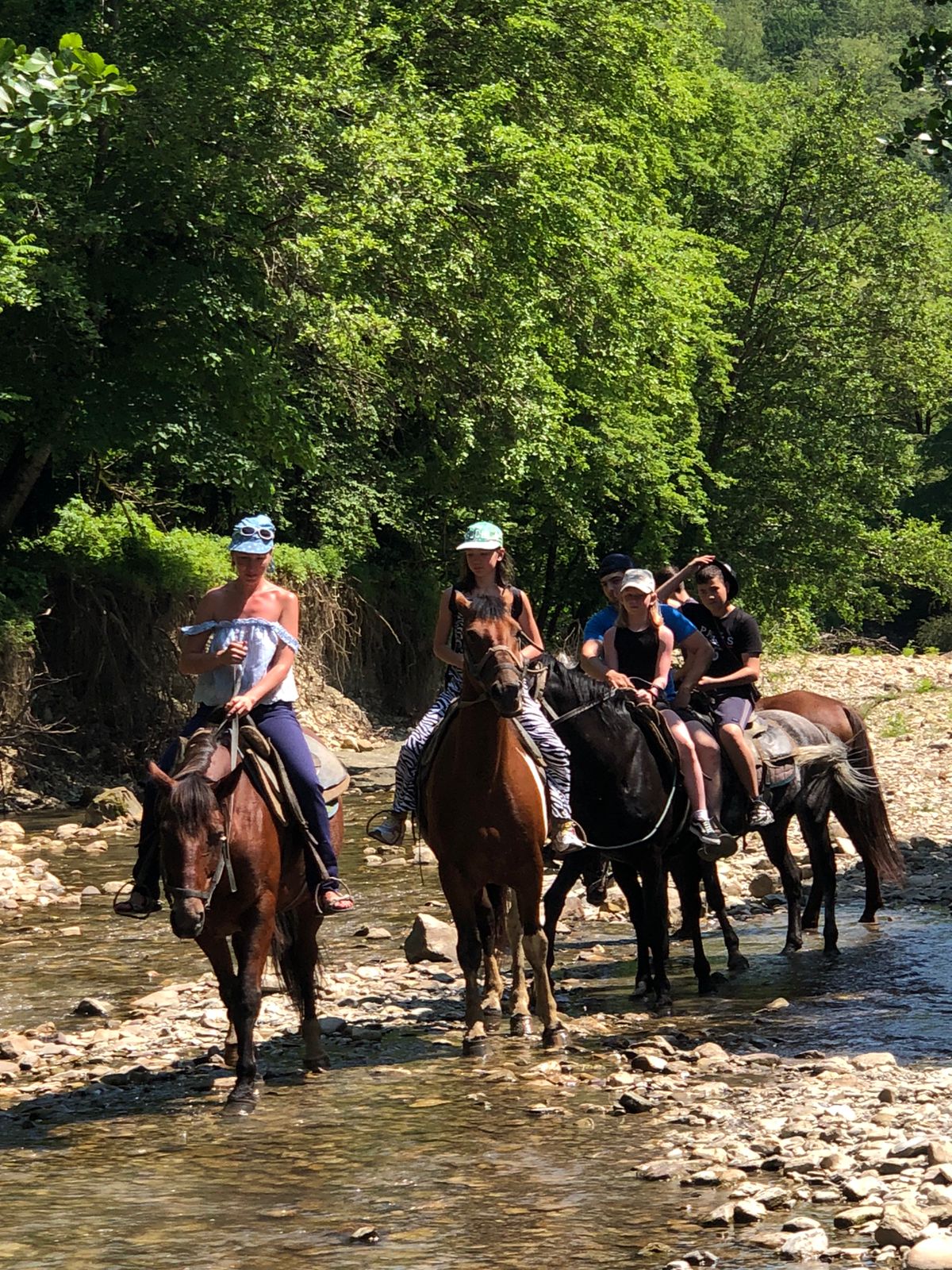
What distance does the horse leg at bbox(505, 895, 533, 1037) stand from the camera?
10828 mm

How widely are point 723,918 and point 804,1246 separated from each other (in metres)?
6.80

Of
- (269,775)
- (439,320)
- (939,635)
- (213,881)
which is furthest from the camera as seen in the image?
(939,635)

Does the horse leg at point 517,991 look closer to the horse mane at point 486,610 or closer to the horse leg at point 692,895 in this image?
the horse leg at point 692,895

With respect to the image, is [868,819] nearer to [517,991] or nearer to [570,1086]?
[517,991]

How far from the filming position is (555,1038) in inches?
409

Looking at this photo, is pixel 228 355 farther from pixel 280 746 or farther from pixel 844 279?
pixel 844 279

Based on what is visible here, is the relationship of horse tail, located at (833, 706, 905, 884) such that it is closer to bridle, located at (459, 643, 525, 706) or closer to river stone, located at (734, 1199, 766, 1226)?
bridle, located at (459, 643, 525, 706)

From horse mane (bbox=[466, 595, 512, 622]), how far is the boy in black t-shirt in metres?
3.35

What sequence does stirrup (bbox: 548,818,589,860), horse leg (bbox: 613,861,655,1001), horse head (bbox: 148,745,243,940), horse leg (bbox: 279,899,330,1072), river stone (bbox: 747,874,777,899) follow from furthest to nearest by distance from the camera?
river stone (bbox: 747,874,777,899), horse leg (bbox: 613,861,655,1001), stirrup (bbox: 548,818,589,860), horse leg (bbox: 279,899,330,1072), horse head (bbox: 148,745,243,940)

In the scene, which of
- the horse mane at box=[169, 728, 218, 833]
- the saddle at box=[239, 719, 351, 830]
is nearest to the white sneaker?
the saddle at box=[239, 719, 351, 830]

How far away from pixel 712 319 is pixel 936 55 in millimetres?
24932

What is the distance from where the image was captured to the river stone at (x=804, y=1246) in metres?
6.34

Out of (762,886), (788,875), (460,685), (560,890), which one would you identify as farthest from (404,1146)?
(762,886)

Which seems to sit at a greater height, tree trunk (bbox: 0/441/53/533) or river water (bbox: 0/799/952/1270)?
tree trunk (bbox: 0/441/53/533)
